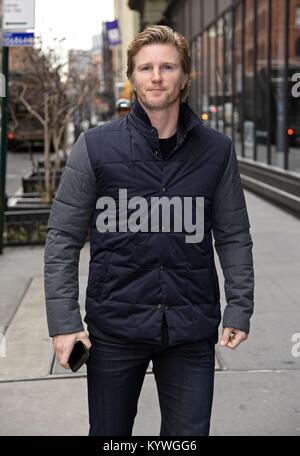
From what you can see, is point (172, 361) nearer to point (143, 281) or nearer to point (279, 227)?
point (143, 281)

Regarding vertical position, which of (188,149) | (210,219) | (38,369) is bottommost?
(38,369)

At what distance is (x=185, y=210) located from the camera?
2.71m

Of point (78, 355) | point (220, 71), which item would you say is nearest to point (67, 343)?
point (78, 355)

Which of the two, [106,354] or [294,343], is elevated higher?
[106,354]

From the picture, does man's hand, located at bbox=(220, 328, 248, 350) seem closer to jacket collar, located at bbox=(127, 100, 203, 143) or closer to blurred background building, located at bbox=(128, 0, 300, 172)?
jacket collar, located at bbox=(127, 100, 203, 143)

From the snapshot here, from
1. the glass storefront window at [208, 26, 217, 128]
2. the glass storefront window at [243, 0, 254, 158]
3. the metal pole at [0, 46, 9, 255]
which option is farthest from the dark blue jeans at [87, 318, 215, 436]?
the glass storefront window at [208, 26, 217, 128]

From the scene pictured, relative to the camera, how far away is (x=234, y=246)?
9.33 feet

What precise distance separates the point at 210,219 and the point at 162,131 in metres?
0.38

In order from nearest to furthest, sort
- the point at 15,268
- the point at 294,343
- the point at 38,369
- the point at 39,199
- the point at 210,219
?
the point at 210,219 → the point at 38,369 → the point at 294,343 → the point at 15,268 → the point at 39,199

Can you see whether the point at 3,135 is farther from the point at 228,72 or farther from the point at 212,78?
the point at 212,78

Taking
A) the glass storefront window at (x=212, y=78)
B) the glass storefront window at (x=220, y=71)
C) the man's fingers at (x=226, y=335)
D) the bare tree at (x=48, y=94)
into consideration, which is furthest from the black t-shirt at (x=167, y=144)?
the glass storefront window at (x=212, y=78)

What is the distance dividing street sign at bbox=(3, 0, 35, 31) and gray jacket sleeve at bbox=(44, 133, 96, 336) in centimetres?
649

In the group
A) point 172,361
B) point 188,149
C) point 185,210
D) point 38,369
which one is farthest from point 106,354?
point 38,369

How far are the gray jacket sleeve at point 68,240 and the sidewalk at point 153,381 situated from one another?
61.6 inches
